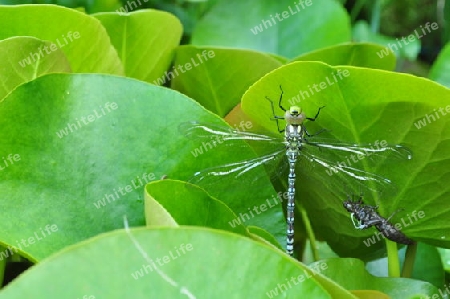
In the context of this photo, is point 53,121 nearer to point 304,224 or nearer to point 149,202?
point 149,202

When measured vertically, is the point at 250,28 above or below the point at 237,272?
above

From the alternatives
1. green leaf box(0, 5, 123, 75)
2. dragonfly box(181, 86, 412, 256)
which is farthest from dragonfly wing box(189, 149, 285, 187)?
green leaf box(0, 5, 123, 75)

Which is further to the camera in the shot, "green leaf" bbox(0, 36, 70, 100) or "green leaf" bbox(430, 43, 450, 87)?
"green leaf" bbox(430, 43, 450, 87)

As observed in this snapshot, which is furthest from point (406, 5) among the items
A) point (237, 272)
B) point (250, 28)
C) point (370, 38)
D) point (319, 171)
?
point (237, 272)

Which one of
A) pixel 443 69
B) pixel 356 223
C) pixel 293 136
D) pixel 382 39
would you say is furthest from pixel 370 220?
pixel 382 39

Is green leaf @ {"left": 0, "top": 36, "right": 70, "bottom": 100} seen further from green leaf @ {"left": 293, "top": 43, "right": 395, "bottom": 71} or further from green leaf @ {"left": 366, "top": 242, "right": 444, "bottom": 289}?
green leaf @ {"left": 366, "top": 242, "right": 444, "bottom": 289}

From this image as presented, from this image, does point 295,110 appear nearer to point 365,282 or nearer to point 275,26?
point 365,282
